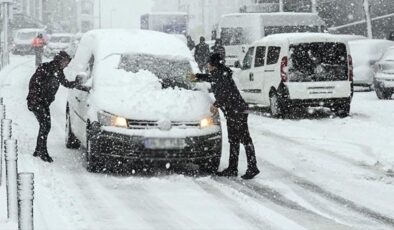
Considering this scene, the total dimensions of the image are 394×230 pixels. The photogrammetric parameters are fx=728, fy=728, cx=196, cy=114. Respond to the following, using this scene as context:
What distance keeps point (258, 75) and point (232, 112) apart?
317 inches

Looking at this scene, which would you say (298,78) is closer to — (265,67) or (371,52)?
(265,67)

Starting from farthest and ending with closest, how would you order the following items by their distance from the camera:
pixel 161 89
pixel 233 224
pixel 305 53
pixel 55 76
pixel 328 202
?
pixel 305 53 < pixel 55 76 < pixel 161 89 < pixel 328 202 < pixel 233 224

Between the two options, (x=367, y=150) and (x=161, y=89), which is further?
(x=367, y=150)

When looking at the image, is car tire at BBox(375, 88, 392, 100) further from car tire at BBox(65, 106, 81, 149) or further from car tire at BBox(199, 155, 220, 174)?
car tire at BBox(199, 155, 220, 174)

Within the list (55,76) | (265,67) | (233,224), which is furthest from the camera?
(265,67)

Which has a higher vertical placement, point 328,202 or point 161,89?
point 161,89

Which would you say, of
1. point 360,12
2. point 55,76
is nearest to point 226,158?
point 55,76

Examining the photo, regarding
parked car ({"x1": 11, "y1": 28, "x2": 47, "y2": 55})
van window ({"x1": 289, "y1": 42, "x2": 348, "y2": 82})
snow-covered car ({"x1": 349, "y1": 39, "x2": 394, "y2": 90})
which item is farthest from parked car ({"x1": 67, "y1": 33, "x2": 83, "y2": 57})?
snow-covered car ({"x1": 349, "y1": 39, "x2": 394, "y2": 90})

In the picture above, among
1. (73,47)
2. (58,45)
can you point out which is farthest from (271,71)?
(58,45)

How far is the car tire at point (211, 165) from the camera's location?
→ 948cm

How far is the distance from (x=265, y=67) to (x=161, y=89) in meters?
7.53

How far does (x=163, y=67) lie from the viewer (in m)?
10.4

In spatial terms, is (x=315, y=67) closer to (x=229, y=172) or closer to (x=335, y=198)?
(x=229, y=172)

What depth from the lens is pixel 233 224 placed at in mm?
6781
